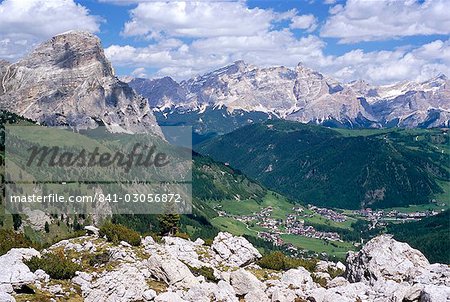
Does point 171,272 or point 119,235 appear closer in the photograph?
point 171,272

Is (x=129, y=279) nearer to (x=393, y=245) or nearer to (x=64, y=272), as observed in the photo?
(x=64, y=272)

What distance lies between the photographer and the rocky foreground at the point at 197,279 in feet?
229

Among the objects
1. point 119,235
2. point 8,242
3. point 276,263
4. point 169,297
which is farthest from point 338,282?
point 8,242

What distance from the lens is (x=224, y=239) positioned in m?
113

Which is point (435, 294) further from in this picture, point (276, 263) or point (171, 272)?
point (276, 263)

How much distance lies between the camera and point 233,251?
359 feet

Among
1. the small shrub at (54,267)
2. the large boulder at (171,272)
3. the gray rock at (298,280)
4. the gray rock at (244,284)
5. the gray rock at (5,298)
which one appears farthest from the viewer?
the gray rock at (298,280)

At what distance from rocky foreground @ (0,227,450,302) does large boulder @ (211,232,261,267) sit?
6.04ft

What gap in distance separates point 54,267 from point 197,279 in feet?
75.8

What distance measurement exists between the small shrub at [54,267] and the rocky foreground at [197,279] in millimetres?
1489

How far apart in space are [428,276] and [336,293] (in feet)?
49.4

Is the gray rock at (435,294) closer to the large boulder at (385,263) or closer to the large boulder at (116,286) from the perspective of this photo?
the large boulder at (385,263)

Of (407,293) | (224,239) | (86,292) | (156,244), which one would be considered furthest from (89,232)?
(407,293)

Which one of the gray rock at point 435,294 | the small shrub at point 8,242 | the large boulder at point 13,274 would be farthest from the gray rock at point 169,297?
the small shrub at point 8,242
